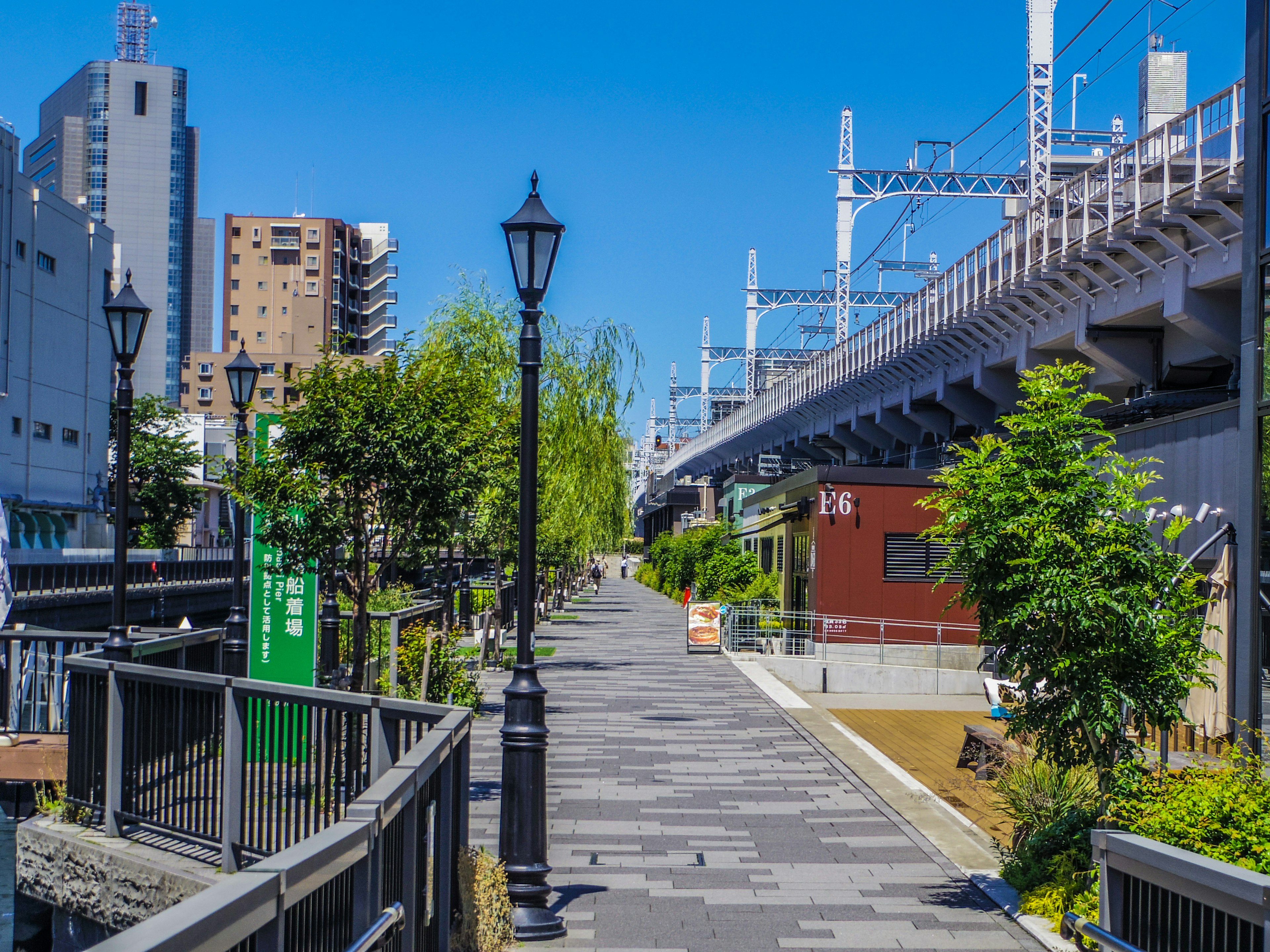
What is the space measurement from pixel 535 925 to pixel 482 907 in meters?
0.60

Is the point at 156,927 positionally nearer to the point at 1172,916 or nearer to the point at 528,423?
the point at 1172,916

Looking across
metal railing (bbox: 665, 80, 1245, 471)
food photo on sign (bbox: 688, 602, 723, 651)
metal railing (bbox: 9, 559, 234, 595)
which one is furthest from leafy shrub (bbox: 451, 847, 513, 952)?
food photo on sign (bbox: 688, 602, 723, 651)

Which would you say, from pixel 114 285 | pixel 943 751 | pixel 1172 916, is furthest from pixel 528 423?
pixel 114 285

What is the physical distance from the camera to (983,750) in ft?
45.5

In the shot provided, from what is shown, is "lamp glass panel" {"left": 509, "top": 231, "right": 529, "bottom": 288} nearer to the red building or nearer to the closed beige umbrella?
the closed beige umbrella

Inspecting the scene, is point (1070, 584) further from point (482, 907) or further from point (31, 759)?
point (31, 759)

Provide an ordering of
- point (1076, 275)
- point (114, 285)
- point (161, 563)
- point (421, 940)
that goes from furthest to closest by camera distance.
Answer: point (114, 285), point (161, 563), point (1076, 275), point (421, 940)

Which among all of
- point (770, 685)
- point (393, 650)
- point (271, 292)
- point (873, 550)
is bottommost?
point (770, 685)

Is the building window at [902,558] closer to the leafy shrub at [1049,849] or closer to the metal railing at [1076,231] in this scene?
the metal railing at [1076,231]

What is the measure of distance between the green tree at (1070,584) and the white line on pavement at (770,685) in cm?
1143

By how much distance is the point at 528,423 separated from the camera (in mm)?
8383

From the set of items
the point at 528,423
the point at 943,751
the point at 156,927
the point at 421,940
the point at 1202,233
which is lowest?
the point at 943,751

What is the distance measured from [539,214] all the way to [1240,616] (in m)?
8.86

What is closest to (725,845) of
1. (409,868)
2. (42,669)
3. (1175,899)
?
(409,868)
